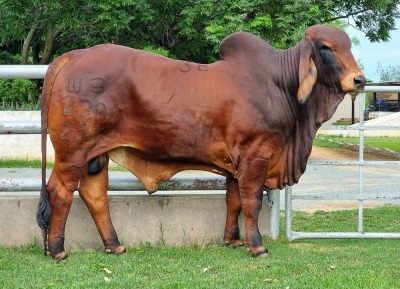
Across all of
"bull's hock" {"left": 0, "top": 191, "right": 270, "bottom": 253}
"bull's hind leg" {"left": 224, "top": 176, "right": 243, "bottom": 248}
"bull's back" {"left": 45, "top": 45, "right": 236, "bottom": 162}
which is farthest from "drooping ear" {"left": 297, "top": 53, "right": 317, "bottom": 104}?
"bull's hock" {"left": 0, "top": 191, "right": 270, "bottom": 253}

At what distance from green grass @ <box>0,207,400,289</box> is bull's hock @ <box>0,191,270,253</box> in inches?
4.6

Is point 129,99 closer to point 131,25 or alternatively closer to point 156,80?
point 156,80

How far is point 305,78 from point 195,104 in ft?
2.85

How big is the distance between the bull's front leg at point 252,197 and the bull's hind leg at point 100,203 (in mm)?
1031

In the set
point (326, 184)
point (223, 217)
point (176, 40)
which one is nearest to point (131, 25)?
point (176, 40)

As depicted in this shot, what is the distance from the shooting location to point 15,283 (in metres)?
4.75

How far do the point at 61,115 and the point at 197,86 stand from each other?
3.51ft

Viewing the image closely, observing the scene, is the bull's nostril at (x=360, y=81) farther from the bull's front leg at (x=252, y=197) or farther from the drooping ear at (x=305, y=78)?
the bull's front leg at (x=252, y=197)

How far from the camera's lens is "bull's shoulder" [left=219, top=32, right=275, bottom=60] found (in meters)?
5.65

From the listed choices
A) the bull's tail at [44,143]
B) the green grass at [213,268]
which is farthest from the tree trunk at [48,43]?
the green grass at [213,268]

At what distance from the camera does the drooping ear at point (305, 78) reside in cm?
541

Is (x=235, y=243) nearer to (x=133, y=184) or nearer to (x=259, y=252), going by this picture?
(x=259, y=252)

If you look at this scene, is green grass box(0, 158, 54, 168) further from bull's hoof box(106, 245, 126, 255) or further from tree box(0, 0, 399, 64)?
bull's hoof box(106, 245, 126, 255)

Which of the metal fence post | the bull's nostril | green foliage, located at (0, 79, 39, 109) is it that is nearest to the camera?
the bull's nostril
